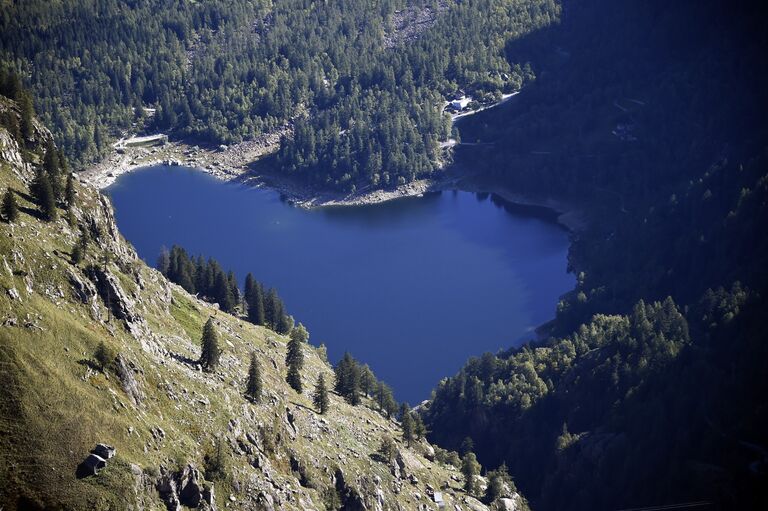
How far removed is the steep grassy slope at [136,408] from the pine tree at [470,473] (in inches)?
67.5

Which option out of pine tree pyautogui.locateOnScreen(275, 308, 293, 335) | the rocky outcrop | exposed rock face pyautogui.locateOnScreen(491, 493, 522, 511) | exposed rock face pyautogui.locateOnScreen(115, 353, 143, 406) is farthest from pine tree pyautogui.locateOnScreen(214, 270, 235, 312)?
the rocky outcrop

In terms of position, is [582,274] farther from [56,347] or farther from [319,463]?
[56,347]

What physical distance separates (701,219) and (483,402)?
63540mm

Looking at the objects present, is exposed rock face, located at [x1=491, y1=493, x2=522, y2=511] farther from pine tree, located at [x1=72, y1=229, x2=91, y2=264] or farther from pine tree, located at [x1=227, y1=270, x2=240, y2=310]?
pine tree, located at [x1=72, y1=229, x2=91, y2=264]

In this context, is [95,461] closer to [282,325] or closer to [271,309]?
[282,325]

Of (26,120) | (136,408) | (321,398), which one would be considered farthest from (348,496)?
(26,120)

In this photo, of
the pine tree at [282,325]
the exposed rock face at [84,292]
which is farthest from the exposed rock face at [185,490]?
the pine tree at [282,325]

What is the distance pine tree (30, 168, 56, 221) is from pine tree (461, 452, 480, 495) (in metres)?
54.1

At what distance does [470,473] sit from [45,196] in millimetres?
55952

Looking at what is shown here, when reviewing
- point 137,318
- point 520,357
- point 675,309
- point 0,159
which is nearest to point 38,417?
point 137,318

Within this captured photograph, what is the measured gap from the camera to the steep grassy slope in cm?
6744

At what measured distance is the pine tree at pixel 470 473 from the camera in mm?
112938

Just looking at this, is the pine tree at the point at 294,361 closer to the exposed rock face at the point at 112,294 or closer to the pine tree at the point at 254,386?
the pine tree at the point at 254,386

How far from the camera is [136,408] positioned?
75625 millimetres
